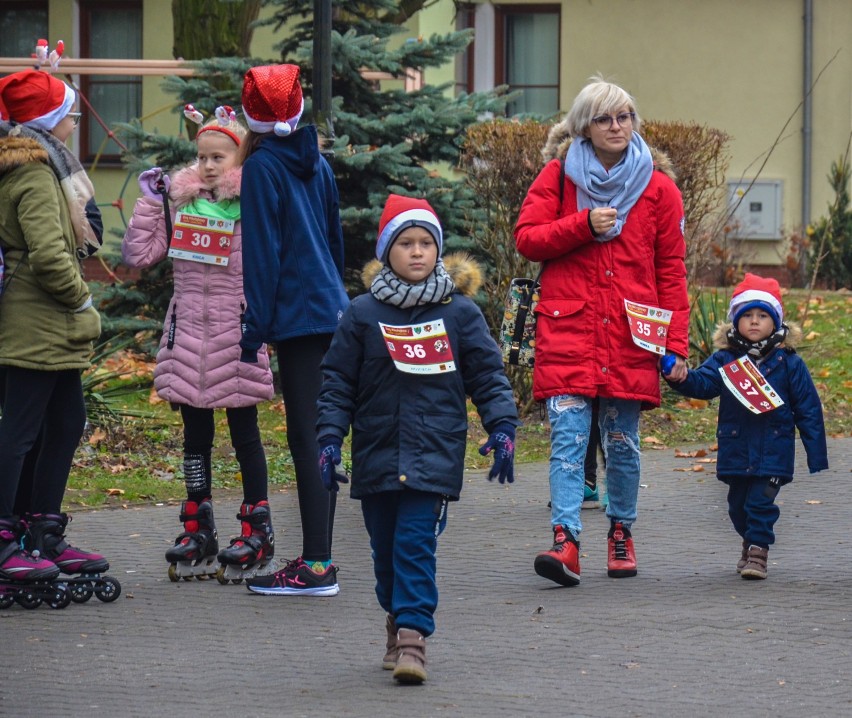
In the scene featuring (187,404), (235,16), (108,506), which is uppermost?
(235,16)

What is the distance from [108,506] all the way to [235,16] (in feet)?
21.7

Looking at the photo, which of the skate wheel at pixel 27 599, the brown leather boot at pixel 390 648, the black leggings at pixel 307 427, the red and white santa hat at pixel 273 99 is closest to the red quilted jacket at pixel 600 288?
the black leggings at pixel 307 427

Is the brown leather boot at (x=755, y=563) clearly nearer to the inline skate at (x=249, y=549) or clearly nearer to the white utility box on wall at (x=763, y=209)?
the inline skate at (x=249, y=549)

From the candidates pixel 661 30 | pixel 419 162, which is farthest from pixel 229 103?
pixel 661 30

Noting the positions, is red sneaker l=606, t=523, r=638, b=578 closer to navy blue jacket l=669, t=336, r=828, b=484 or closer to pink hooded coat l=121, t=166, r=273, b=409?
navy blue jacket l=669, t=336, r=828, b=484

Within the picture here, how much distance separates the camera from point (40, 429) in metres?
6.52

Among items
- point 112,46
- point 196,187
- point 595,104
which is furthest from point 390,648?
point 112,46

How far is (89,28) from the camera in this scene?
20641 mm

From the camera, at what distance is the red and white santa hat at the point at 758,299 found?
6762mm

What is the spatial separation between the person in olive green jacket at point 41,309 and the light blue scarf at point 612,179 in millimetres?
1970

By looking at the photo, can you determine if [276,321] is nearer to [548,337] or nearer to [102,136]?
[548,337]

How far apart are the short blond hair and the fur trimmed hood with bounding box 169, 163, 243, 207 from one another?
4.53ft

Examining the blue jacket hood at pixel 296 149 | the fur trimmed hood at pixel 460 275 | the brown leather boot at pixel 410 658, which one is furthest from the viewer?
the blue jacket hood at pixel 296 149

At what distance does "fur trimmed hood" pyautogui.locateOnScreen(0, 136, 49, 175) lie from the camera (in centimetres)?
616
